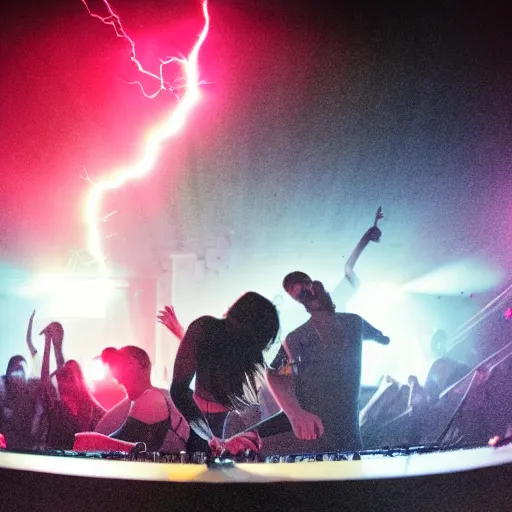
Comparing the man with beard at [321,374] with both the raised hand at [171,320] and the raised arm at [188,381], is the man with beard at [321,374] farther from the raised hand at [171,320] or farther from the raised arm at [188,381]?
the raised hand at [171,320]

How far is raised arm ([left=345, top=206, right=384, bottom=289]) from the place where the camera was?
108 inches

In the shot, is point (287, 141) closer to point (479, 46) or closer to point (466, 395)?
point (479, 46)

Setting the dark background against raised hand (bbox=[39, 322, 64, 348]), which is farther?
raised hand (bbox=[39, 322, 64, 348])

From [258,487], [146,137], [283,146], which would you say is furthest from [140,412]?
[283,146]

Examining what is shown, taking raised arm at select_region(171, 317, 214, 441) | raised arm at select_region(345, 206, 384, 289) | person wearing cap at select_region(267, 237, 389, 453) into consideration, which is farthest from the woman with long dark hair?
raised arm at select_region(345, 206, 384, 289)

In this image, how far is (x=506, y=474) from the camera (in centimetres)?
180

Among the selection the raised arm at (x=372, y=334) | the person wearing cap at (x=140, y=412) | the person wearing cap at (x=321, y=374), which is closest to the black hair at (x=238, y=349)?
the person wearing cap at (x=321, y=374)

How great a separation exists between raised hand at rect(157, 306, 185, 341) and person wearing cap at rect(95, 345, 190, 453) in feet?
0.59

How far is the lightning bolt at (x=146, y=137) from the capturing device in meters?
2.63

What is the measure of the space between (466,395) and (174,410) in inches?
63.0

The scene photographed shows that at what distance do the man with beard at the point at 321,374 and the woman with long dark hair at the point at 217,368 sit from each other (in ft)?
0.39

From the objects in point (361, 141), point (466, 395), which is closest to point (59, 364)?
point (361, 141)

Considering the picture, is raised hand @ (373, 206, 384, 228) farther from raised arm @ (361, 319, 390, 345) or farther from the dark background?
raised arm @ (361, 319, 390, 345)

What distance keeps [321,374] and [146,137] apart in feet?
5.10
